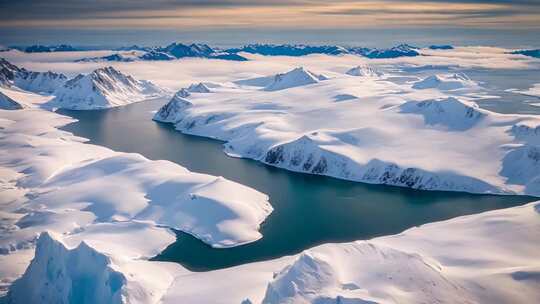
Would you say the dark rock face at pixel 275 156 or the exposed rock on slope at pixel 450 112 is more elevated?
the exposed rock on slope at pixel 450 112

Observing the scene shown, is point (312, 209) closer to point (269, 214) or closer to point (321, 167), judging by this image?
point (269, 214)

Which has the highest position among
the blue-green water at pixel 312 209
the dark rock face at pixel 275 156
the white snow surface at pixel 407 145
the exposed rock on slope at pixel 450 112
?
the exposed rock on slope at pixel 450 112

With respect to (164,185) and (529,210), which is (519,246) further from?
(164,185)

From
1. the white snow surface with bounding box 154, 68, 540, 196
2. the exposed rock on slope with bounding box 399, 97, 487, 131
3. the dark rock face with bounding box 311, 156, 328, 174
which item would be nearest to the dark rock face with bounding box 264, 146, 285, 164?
the white snow surface with bounding box 154, 68, 540, 196

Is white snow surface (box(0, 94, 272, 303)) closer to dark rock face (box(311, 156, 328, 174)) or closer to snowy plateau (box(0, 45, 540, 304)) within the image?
snowy plateau (box(0, 45, 540, 304))

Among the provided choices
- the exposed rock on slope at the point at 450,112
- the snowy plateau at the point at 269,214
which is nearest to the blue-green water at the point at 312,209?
the snowy plateau at the point at 269,214

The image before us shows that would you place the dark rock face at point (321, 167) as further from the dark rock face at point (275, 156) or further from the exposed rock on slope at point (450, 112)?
the exposed rock on slope at point (450, 112)

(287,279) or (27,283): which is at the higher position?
(287,279)

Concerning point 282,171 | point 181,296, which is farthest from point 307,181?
point 181,296
